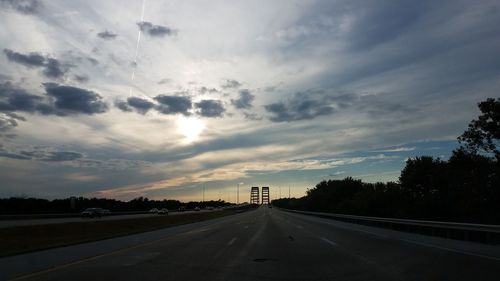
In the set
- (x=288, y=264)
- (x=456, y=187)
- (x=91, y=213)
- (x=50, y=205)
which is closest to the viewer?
(x=288, y=264)

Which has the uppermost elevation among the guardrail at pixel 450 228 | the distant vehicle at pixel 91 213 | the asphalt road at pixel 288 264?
the distant vehicle at pixel 91 213

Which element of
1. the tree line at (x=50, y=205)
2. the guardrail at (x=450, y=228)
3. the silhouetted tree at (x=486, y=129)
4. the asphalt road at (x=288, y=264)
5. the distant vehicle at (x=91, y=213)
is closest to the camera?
the asphalt road at (x=288, y=264)

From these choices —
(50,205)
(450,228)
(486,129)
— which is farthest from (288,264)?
(50,205)

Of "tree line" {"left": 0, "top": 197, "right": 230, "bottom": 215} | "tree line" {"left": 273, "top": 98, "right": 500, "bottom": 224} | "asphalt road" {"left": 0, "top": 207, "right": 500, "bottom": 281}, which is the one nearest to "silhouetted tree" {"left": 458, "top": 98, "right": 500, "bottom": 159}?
"tree line" {"left": 273, "top": 98, "right": 500, "bottom": 224}

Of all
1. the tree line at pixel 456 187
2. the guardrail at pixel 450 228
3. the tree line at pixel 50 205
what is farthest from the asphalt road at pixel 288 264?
the tree line at pixel 50 205

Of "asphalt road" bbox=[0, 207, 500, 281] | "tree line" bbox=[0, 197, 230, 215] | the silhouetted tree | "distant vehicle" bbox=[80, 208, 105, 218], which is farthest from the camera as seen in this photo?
"tree line" bbox=[0, 197, 230, 215]

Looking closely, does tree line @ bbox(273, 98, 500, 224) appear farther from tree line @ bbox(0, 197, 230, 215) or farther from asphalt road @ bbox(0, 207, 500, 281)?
tree line @ bbox(0, 197, 230, 215)

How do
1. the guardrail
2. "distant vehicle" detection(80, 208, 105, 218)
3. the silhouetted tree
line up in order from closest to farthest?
the guardrail, the silhouetted tree, "distant vehicle" detection(80, 208, 105, 218)

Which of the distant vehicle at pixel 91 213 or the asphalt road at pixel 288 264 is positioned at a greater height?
the distant vehicle at pixel 91 213

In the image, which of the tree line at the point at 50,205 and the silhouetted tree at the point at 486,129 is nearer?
the silhouetted tree at the point at 486,129

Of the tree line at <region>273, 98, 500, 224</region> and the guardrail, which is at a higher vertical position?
the tree line at <region>273, 98, 500, 224</region>

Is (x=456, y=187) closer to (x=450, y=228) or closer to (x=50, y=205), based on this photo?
(x=450, y=228)

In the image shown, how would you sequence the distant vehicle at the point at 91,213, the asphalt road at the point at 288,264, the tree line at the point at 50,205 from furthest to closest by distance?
the tree line at the point at 50,205 < the distant vehicle at the point at 91,213 < the asphalt road at the point at 288,264

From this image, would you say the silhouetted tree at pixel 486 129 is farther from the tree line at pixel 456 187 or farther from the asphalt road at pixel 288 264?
the asphalt road at pixel 288 264
